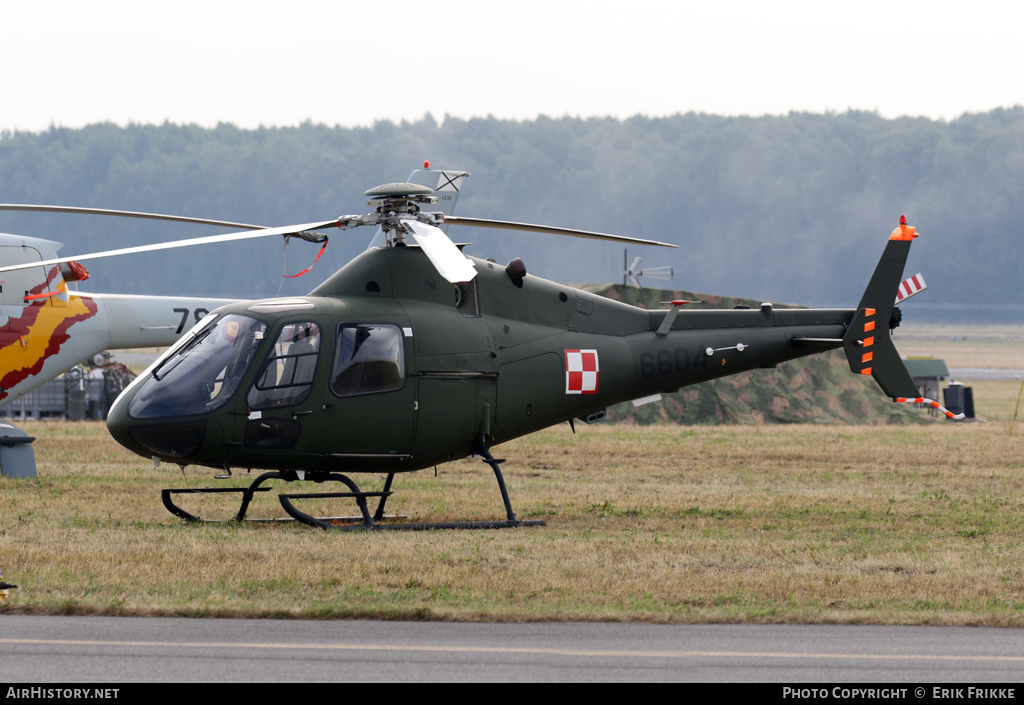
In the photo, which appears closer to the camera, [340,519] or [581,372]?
[340,519]

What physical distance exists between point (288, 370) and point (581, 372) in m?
3.31

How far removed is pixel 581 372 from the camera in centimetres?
1316

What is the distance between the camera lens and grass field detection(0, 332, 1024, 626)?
8.61 m

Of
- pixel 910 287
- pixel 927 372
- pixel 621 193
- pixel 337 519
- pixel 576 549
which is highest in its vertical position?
pixel 621 193

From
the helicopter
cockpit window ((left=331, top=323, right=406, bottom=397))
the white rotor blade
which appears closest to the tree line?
the helicopter

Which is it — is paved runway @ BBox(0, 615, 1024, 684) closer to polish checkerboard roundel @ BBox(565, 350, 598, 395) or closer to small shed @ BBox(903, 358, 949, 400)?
polish checkerboard roundel @ BBox(565, 350, 598, 395)

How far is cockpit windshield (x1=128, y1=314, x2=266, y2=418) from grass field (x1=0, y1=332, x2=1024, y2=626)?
3.83 ft

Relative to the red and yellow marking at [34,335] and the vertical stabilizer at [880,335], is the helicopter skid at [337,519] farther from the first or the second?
the red and yellow marking at [34,335]

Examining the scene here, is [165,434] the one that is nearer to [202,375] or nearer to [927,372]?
[202,375]

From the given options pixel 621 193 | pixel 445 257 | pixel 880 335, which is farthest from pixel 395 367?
pixel 621 193

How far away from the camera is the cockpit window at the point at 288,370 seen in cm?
1138
